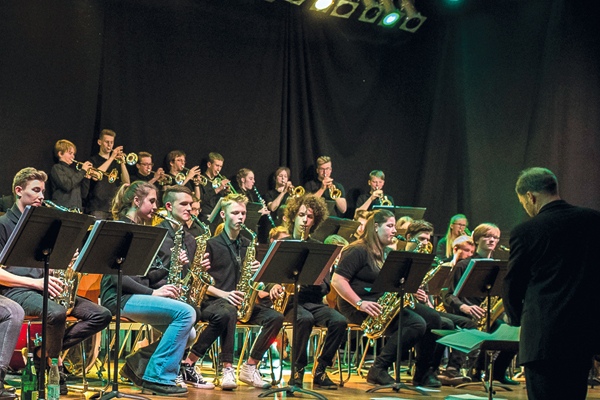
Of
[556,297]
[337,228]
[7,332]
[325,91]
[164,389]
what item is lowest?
[164,389]

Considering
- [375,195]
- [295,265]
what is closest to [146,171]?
[375,195]

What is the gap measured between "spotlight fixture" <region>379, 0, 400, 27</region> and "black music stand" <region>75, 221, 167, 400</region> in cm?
695

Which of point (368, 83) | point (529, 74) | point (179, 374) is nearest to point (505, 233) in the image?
point (529, 74)

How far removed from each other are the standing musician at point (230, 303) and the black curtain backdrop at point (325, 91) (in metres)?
3.29

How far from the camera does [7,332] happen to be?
5.46 metres

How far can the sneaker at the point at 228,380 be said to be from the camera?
6.77 m

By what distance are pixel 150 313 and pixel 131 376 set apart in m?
0.59

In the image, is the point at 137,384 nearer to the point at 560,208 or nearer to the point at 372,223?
the point at 372,223

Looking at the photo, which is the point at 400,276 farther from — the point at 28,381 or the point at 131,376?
the point at 28,381

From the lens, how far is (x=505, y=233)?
11.2 m

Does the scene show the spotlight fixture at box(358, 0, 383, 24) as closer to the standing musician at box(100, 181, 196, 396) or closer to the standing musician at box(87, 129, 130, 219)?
the standing musician at box(87, 129, 130, 219)

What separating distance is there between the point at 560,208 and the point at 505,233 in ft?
22.3

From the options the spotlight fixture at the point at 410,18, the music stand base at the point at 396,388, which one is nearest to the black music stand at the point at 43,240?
the music stand base at the point at 396,388

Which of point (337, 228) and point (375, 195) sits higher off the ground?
point (375, 195)
